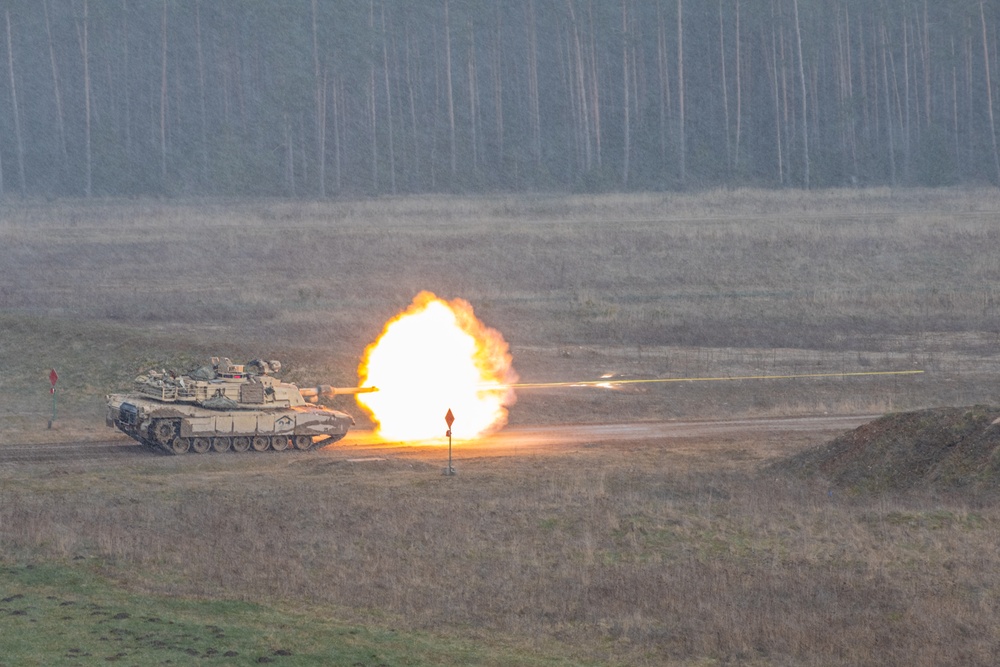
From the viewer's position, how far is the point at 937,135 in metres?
107

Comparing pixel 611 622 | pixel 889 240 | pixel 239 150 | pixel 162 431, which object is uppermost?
pixel 239 150

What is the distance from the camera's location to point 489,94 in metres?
112

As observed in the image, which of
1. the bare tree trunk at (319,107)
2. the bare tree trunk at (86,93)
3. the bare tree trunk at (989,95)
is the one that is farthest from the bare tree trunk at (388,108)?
the bare tree trunk at (989,95)

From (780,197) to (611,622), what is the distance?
69.5m

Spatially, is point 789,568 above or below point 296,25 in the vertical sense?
below

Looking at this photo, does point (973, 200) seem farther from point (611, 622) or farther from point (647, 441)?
point (611, 622)

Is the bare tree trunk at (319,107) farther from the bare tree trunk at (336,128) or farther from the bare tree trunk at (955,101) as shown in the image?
the bare tree trunk at (955,101)

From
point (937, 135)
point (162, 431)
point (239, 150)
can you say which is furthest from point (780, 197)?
point (162, 431)

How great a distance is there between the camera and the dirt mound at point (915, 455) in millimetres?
30734

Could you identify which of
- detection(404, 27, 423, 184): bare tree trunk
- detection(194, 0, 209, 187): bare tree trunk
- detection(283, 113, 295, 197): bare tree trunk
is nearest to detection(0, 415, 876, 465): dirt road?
detection(283, 113, 295, 197): bare tree trunk

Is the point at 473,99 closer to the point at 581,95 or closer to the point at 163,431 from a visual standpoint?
the point at 581,95

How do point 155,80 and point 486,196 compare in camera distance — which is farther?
point 155,80

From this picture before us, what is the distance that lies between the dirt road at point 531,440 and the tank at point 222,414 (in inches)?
23.7

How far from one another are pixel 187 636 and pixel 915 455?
65.4 feet
